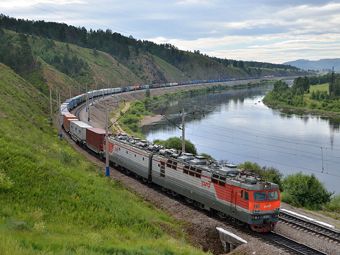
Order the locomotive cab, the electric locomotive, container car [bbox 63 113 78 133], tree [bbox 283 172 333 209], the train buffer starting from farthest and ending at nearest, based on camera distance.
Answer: container car [bbox 63 113 78 133] < tree [bbox 283 172 333 209] < the electric locomotive < the locomotive cab < the train buffer

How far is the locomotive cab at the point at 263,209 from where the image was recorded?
25391mm

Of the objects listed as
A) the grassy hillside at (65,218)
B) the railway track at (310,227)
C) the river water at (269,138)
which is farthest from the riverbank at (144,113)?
the grassy hillside at (65,218)

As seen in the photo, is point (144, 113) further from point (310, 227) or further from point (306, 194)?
point (310, 227)

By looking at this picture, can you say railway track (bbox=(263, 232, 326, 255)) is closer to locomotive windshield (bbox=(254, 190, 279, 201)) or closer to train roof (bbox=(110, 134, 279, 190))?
locomotive windshield (bbox=(254, 190, 279, 201))

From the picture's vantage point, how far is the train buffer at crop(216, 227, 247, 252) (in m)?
23.8

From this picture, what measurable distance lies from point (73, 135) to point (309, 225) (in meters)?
44.8

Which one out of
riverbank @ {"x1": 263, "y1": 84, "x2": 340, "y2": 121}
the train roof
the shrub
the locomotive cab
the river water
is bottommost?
the river water

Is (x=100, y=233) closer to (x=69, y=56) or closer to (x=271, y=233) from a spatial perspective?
(x=271, y=233)

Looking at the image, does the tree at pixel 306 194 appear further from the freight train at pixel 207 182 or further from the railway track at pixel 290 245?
the railway track at pixel 290 245

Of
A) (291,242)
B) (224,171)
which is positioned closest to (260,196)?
(291,242)

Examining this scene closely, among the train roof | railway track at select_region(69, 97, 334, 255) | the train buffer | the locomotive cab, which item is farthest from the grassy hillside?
railway track at select_region(69, 97, 334, 255)

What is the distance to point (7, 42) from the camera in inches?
5044

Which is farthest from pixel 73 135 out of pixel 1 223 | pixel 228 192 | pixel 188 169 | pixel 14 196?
pixel 1 223

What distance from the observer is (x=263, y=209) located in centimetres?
2562
